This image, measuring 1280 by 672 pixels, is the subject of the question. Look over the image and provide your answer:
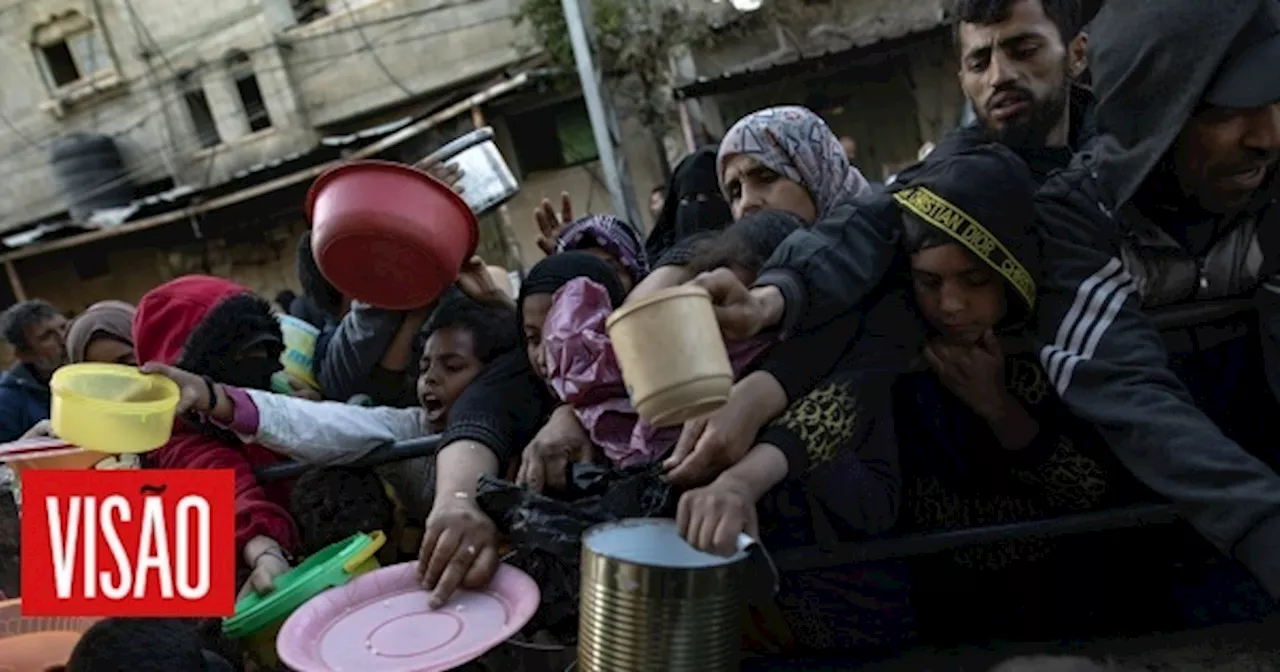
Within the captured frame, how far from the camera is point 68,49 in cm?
1612

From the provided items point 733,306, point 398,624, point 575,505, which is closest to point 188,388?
point 398,624

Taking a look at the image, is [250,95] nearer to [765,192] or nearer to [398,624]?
[765,192]

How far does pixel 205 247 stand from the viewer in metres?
15.4

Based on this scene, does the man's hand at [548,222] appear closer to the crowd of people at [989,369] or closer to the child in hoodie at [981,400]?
the crowd of people at [989,369]

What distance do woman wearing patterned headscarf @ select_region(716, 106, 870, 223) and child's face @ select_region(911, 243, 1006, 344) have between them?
61 cm

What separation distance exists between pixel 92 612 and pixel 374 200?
1.17 meters

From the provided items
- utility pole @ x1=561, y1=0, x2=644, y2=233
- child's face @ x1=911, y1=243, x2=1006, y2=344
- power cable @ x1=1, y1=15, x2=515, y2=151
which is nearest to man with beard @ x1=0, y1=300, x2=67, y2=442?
child's face @ x1=911, y1=243, x2=1006, y2=344

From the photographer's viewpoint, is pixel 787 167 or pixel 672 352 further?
pixel 787 167

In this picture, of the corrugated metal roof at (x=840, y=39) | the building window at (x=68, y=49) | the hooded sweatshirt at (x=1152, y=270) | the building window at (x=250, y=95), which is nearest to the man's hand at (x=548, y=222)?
the hooded sweatshirt at (x=1152, y=270)

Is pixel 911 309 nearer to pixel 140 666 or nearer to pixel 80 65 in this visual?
pixel 140 666

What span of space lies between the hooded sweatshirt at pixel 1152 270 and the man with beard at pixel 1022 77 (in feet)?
1.03

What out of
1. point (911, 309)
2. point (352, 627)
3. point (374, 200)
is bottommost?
point (352, 627)

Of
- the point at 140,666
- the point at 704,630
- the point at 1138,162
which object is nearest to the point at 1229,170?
the point at 1138,162

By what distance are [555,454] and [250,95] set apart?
15.7 m
